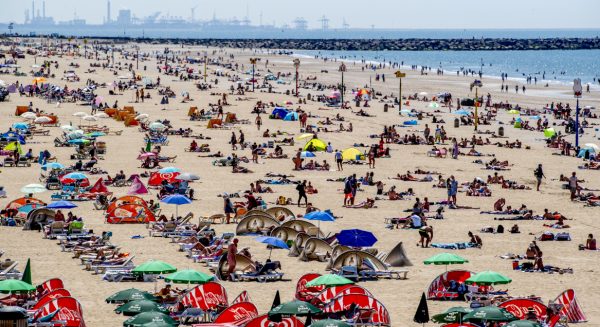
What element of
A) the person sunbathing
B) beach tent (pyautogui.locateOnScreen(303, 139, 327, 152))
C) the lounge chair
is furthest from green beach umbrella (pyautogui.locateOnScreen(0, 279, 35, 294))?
beach tent (pyautogui.locateOnScreen(303, 139, 327, 152))

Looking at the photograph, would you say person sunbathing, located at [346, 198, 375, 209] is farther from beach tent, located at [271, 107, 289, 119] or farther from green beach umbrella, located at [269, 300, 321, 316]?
beach tent, located at [271, 107, 289, 119]

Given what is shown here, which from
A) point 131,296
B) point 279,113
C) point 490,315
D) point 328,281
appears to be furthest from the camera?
point 279,113

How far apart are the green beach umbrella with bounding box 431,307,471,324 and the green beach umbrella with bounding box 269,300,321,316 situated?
2.08 metres

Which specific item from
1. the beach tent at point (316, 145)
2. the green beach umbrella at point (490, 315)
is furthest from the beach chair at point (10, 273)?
the beach tent at point (316, 145)

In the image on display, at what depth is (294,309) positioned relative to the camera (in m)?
16.9

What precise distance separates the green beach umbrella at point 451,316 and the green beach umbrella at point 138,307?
4385 mm

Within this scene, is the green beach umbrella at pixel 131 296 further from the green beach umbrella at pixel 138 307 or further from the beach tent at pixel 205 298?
the beach tent at pixel 205 298

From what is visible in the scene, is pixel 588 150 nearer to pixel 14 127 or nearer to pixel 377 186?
pixel 377 186

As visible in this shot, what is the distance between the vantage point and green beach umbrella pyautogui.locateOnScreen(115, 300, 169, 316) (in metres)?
17.3

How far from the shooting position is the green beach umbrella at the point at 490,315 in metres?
16.7

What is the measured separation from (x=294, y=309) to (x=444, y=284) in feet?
15.3

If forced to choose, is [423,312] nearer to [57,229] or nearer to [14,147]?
[57,229]

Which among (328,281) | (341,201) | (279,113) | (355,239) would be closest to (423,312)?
(328,281)

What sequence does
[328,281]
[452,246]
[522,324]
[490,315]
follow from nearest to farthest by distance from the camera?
1. [522,324]
2. [490,315]
3. [328,281]
4. [452,246]
